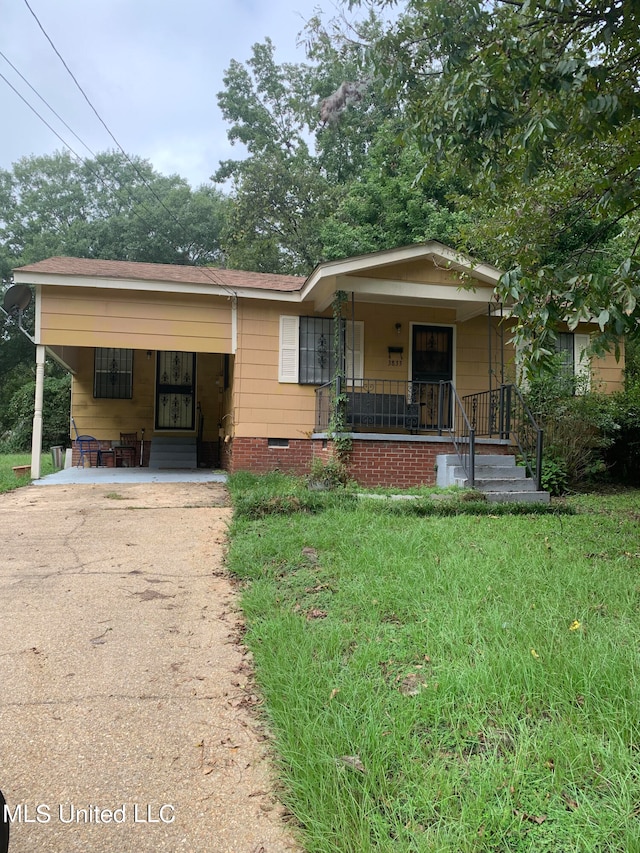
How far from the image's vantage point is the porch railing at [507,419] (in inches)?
347

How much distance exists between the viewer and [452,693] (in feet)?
7.34

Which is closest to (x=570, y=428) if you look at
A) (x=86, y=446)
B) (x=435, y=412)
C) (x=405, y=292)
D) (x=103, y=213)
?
(x=435, y=412)

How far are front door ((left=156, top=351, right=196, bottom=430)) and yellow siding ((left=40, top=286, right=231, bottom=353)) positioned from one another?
354 cm

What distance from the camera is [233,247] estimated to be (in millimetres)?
21828

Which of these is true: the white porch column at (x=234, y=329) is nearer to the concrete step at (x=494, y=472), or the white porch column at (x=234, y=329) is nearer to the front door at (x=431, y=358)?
the front door at (x=431, y=358)

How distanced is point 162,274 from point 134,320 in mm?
1132

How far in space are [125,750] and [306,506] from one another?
4203 millimetres

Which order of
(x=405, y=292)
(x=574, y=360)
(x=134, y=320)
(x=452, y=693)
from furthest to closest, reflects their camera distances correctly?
(x=574, y=360) < (x=134, y=320) < (x=405, y=292) < (x=452, y=693)

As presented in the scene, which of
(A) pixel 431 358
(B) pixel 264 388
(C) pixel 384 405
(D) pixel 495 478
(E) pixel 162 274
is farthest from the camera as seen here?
(A) pixel 431 358

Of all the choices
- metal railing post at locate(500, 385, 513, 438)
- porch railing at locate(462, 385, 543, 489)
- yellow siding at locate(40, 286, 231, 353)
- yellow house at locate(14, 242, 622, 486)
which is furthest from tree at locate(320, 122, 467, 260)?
metal railing post at locate(500, 385, 513, 438)

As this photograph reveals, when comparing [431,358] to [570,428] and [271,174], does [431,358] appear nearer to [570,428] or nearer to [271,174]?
[570,428]

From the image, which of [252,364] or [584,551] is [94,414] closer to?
[252,364]

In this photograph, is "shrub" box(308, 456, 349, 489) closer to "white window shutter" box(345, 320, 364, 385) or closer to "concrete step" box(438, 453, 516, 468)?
"concrete step" box(438, 453, 516, 468)

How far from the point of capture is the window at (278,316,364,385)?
10.5m
